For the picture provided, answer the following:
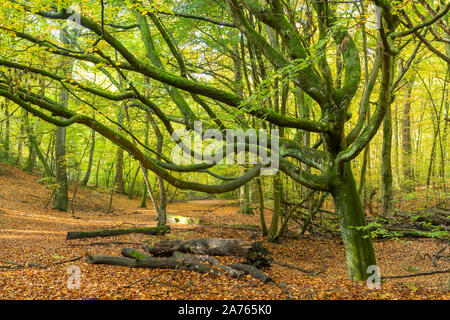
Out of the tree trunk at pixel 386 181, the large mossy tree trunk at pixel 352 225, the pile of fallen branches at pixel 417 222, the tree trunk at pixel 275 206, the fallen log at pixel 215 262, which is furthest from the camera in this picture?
the tree trunk at pixel 386 181

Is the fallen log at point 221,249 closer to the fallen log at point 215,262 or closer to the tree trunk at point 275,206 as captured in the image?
the fallen log at point 215,262

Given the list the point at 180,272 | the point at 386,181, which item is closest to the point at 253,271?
the point at 180,272

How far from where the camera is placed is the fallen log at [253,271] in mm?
4648

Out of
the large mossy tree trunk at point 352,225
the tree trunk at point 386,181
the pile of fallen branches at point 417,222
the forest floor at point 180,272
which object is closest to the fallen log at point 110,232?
the forest floor at point 180,272

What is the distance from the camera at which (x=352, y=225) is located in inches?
195

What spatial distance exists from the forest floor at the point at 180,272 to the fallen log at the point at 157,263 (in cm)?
9

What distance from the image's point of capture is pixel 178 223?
40.2 feet

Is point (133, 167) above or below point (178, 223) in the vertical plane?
above

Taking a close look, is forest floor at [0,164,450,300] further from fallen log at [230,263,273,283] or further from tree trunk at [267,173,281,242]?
tree trunk at [267,173,281,242]

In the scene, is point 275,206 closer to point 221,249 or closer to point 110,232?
point 221,249
